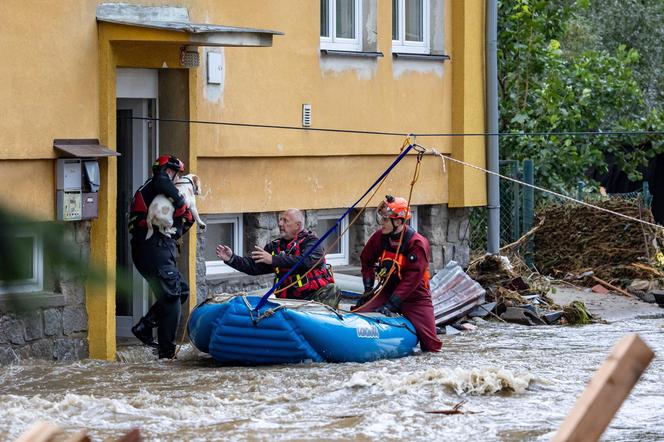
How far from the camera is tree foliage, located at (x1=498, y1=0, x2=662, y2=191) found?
1989cm

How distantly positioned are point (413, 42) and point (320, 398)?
6966 mm

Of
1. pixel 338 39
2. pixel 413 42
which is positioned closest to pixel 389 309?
pixel 338 39

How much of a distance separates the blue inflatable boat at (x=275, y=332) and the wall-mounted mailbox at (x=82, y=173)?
1.28 m

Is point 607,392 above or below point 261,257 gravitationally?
above

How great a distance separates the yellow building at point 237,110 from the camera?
1095 cm

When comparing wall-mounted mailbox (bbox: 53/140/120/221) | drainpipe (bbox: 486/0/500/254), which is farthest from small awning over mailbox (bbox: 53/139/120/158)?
drainpipe (bbox: 486/0/500/254)

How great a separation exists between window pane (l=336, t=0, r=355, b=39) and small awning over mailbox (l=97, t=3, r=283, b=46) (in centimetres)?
298

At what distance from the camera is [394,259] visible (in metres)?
12.2

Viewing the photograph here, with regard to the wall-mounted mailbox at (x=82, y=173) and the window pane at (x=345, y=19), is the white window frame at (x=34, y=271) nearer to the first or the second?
the wall-mounted mailbox at (x=82, y=173)

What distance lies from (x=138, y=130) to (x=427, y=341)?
3294 millimetres

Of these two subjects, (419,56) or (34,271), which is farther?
(419,56)

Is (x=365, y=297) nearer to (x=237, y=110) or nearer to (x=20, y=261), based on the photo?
(x=237, y=110)

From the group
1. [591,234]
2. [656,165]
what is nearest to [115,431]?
[591,234]

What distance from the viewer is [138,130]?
41.7 ft
